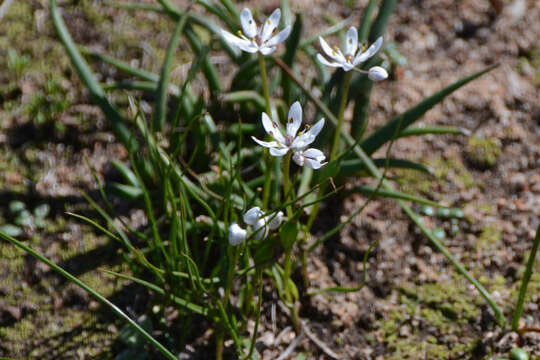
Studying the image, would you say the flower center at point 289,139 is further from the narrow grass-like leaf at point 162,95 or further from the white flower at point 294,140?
the narrow grass-like leaf at point 162,95

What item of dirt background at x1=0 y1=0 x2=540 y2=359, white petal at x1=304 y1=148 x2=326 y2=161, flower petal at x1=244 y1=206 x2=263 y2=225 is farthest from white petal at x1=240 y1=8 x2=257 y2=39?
dirt background at x1=0 y1=0 x2=540 y2=359

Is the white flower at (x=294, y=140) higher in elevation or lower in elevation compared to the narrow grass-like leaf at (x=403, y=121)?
lower

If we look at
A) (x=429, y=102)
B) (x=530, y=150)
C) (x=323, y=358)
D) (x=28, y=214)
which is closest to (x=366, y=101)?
(x=429, y=102)

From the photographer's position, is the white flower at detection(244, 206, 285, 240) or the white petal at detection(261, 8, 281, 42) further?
the white petal at detection(261, 8, 281, 42)

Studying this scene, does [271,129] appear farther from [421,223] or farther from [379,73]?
[421,223]

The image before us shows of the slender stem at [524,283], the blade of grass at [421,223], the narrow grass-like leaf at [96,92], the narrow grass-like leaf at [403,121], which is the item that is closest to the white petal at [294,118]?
the blade of grass at [421,223]

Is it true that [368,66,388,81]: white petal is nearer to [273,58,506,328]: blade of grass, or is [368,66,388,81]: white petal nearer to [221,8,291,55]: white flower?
[221,8,291,55]: white flower

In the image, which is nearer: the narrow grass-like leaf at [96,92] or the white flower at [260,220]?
the white flower at [260,220]
